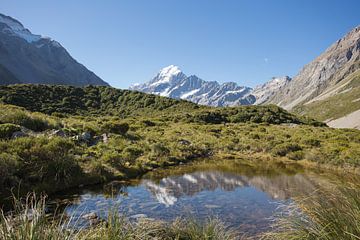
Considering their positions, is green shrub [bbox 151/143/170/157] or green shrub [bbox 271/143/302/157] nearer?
green shrub [bbox 151/143/170/157]

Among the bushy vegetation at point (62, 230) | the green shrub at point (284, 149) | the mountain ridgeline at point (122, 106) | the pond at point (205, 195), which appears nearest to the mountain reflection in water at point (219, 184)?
the pond at point (205, 195)

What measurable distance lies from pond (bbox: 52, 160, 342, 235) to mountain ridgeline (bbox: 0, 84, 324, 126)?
121ft

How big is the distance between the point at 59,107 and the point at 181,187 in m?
57.9

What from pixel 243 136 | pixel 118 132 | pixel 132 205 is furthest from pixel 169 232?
pixel 243 136

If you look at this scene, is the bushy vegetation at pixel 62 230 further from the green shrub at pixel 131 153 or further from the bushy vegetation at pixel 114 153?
the green shrub at pixel 131 153

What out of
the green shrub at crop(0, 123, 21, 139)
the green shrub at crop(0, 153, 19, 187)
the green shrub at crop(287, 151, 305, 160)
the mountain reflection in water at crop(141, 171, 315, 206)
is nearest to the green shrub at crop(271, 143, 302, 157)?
the green shrub at crop(287, 151, 305, 160)

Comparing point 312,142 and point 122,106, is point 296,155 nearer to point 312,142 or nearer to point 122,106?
point 312,142

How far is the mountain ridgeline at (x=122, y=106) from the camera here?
2452 inches

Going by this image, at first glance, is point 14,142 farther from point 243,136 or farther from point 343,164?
point 243,136

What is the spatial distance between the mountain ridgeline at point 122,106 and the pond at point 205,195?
3689 centimetres

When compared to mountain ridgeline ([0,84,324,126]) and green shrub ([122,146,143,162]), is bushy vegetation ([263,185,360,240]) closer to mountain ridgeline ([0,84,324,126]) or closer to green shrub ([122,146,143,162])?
green shrub ([122,146,143,162])

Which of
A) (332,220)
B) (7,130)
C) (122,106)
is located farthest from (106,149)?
(122,106)

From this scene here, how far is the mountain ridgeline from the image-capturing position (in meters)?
62.3

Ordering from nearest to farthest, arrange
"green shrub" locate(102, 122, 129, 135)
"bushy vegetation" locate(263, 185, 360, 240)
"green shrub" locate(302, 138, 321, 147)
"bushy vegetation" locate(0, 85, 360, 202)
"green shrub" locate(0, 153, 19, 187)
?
"bushy vegetation" locate(263, 185, 360, 240) < "green shrub" locate(0, 153, 19, 187) < "bushy vegetation" locate(0, 85, 360, 202) < "green shrub" locate(102, 122, 129, 135) < "green shrub" locate(302, 138, 321, 147)
